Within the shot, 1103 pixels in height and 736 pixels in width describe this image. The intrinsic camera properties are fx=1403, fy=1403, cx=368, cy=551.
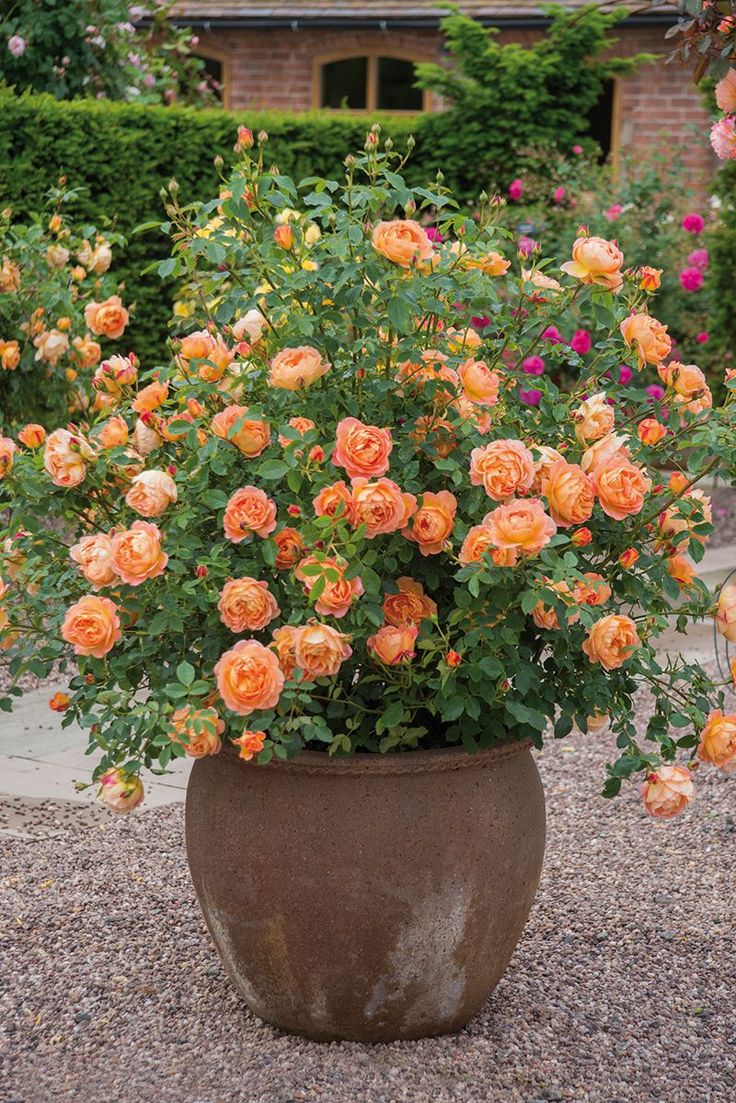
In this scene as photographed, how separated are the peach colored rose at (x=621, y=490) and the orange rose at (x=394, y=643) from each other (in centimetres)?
40

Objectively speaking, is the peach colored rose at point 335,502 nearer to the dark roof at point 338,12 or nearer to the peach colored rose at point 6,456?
the peach colored rose at point 6,456

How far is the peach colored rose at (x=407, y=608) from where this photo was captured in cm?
247

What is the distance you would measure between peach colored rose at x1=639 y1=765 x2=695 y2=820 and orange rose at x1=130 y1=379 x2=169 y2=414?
115 cm

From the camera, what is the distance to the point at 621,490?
241 centimetres

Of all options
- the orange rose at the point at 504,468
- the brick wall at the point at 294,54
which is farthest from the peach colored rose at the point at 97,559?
the brick wall at the point at 294,54

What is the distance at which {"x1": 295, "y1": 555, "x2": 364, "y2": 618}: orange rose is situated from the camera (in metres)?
2.28

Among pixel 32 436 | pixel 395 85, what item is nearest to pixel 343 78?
pixel 395 85

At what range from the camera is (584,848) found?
12.8 ft

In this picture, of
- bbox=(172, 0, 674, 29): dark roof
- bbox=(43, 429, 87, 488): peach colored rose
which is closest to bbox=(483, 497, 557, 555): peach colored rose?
bbox=(43, 429, 87, 488): peach colored rose

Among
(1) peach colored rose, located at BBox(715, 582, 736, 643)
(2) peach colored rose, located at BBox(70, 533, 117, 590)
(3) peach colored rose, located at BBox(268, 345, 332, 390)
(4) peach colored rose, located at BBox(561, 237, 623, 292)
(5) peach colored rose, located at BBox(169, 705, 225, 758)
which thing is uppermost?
(4) peach colored rose, located at BBox(561, 237, 623, 292)

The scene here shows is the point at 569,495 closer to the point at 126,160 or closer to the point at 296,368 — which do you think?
the point at 296,368

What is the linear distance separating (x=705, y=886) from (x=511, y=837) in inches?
48.1

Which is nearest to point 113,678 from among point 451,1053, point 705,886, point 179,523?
point 179,523

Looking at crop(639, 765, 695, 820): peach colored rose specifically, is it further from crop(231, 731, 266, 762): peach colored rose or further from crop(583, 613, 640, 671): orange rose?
crop(231, 731, 266, 762): peach colored rose
